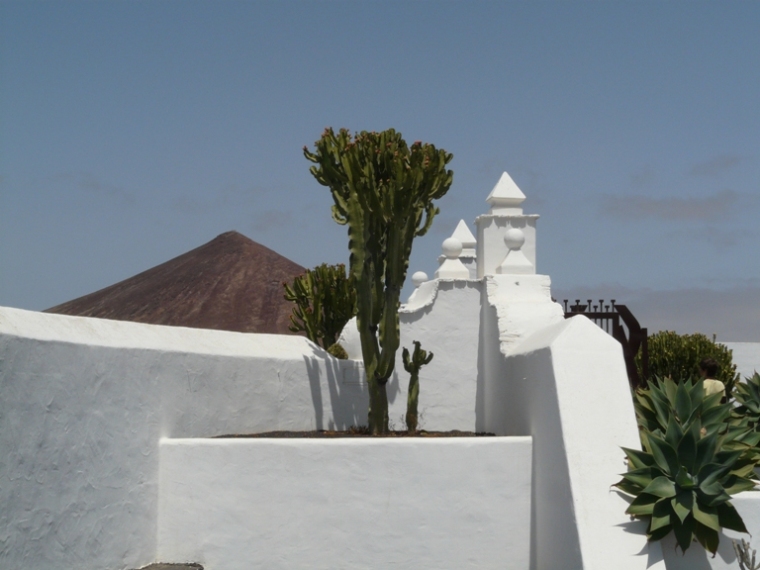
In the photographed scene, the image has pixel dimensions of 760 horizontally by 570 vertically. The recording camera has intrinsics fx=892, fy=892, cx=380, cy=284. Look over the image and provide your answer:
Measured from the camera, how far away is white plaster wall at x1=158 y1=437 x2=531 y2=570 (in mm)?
8742

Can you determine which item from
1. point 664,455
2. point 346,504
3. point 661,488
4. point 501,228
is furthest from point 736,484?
point 501,228

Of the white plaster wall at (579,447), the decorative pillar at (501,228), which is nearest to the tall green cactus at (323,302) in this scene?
the decorative pillar at (501,228)

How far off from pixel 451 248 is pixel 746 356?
11256mm

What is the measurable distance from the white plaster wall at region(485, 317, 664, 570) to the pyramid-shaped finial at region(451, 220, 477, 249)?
674 centimetres

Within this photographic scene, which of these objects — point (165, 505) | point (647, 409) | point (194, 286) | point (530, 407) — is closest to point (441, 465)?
point (530, 407)

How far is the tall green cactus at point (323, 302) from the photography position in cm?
1490

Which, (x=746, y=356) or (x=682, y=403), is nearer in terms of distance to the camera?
(x=682, y=403)

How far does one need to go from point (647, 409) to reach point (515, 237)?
3.62m

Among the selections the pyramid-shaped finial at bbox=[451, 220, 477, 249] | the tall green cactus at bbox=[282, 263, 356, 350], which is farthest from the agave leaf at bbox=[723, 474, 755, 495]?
the pyramid-shaped finial at bbox=[451, 220, 477, 249]

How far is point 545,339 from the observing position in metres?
9.12

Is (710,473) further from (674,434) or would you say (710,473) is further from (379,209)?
(379,209)

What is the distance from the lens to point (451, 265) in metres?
12.8

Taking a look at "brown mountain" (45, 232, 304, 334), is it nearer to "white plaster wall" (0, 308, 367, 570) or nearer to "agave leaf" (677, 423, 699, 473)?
"white plaster wall" (0, 308, 367, 570)

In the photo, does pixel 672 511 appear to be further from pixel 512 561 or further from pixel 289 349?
pixel 289 349
